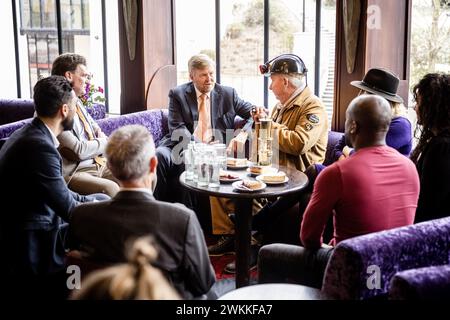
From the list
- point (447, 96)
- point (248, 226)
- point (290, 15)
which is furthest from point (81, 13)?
point (447, 96)

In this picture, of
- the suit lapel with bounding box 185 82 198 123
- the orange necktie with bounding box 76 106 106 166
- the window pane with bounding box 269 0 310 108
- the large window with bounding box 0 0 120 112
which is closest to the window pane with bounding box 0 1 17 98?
the large window with bounding box 0 0 120 112

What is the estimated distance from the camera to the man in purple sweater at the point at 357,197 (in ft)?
7.54

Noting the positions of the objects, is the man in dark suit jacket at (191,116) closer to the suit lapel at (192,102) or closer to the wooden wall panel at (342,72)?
the suit lapel at (192,102)

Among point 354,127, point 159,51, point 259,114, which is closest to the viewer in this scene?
point 354,127

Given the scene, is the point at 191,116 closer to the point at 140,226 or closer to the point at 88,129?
the point at 88,129

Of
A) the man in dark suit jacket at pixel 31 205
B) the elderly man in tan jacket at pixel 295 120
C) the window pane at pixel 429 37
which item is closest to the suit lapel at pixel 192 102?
the elderly man in tan jacket at pixel 295 120

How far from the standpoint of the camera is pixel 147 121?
16.9 feet

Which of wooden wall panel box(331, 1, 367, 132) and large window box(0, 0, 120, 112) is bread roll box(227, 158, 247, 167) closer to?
wooden wall panel box(331, 1, 367, 132)

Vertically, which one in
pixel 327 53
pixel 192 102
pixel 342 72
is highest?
pixel 327 53

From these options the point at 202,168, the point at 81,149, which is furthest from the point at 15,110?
the point at 202,168

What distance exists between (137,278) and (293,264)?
83 cm

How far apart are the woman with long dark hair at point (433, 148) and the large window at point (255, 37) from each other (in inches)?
86.3
